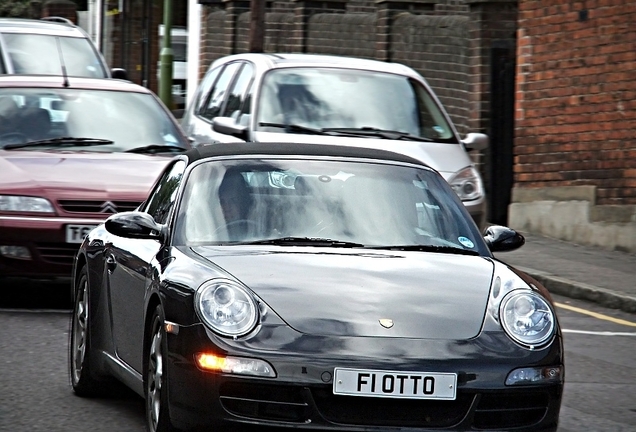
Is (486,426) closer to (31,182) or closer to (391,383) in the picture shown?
(391,383)

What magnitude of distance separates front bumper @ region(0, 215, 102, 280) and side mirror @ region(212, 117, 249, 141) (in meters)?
2.98

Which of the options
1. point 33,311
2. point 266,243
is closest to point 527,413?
point 266,243

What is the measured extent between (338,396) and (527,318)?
0.87 m

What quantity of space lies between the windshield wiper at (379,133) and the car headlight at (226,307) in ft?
24.2

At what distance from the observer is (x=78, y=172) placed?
35.0 feet

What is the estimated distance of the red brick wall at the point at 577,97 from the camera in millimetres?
15867

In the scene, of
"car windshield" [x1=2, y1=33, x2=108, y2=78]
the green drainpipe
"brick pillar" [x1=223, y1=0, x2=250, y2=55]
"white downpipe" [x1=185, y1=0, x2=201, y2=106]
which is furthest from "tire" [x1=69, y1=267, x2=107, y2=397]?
"white downpipe" [x1=185, y1=0, x2=201, y2=106]

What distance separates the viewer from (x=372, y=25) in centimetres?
2300

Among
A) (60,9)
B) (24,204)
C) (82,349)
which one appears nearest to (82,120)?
(24,204)

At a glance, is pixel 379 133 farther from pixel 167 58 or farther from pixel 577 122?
pixel 167 58

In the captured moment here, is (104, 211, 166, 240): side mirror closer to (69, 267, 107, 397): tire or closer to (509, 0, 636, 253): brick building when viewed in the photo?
(69, 267, 107, 397): tire

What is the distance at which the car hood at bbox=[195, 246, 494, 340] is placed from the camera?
5602 millimetres

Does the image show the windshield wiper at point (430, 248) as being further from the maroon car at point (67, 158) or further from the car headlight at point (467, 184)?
the car headlight at point (467, 184)

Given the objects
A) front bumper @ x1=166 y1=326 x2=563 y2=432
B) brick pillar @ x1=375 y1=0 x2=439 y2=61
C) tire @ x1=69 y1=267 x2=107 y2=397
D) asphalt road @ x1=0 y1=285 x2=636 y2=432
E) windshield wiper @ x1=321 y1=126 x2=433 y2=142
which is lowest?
asphalt road @ x1=0 y1=285 x2=636 y2=432
